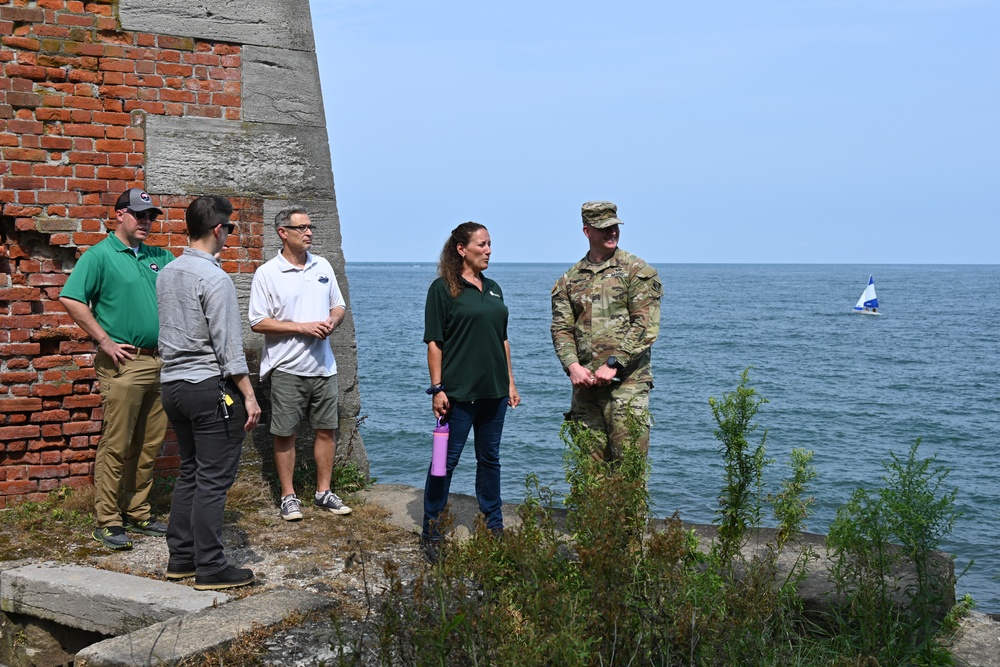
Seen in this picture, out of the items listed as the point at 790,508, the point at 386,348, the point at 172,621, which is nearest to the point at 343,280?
the point at 172,621

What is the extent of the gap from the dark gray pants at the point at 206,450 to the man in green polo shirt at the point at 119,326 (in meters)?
0.89

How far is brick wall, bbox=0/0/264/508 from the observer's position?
5.79 metres

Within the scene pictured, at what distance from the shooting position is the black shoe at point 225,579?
459cm

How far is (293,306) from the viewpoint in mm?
5852

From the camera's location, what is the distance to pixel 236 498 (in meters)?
6.24

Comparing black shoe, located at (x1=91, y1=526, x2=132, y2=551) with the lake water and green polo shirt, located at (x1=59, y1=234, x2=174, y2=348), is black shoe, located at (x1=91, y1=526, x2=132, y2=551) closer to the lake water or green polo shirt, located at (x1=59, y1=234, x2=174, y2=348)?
green polo shirt, located at (x1=59, y1=234, x2=174, y2=348)

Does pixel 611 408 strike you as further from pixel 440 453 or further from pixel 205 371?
pixel 205 371

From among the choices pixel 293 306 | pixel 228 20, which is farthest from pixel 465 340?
pixel 228 20

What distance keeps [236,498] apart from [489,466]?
1945mm

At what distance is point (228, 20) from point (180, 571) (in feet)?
12.1

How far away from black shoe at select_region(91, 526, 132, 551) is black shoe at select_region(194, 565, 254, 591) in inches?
35.2

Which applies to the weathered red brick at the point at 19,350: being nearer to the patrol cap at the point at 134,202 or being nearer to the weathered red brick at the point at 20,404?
the weathered red brick at the point at 20,404

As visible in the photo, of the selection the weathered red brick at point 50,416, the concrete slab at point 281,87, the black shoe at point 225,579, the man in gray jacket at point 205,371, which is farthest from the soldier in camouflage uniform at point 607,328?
the weathered red brick at point 50,416

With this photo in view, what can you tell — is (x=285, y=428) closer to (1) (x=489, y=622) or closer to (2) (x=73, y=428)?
(2) (x=73, y=428)
